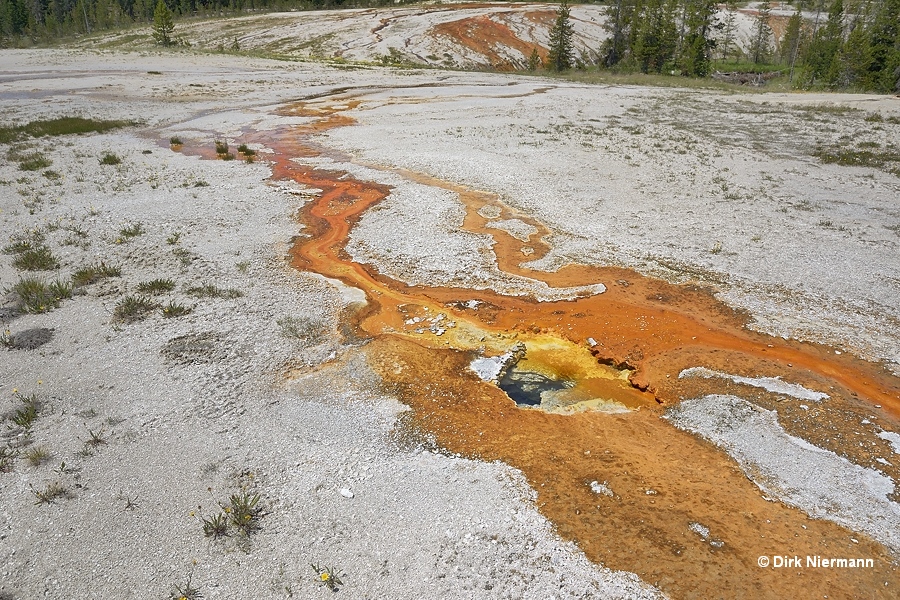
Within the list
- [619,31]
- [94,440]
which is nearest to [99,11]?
[619,31]

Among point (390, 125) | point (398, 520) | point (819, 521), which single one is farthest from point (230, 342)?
point (390, 125)

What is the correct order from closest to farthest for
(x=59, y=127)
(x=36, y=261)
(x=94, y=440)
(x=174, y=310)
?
1. (x=94, y=440)
2. (x=174, y=310)
3. (x=36, y=261)
4. (x=59, y=127)

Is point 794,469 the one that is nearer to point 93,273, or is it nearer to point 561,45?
point 93,273

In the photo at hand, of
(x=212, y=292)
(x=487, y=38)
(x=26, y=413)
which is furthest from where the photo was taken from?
(x=487, y=38)

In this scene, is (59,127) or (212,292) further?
(59,127)

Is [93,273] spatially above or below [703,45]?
Answer: below

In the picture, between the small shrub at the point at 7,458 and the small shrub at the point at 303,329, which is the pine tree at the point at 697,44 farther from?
the small shrub at the point at 7,458
